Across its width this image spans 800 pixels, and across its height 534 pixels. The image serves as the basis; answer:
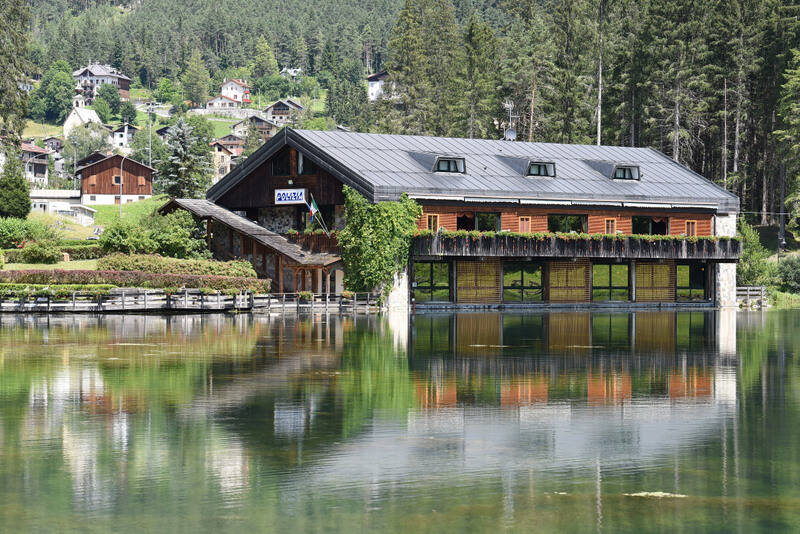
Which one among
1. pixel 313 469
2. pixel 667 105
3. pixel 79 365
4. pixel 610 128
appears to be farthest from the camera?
pixel 610 128

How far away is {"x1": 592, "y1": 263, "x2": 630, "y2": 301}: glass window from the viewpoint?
7725 cm

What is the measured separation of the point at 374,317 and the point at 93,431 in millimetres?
39488

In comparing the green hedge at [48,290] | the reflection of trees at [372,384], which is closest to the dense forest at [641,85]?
the green hedge at [48,290]

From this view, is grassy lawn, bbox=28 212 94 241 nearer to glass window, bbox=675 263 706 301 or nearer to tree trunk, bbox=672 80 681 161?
glass window, bbox=675 263 706 301

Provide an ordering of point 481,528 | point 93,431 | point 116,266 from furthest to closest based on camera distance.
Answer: point 116,266 < point 93,431 < point 481,528

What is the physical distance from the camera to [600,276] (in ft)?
254

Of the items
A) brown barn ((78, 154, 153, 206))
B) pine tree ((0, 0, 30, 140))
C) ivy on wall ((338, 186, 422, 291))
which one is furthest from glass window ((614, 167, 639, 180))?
brown barn ((78, 154, 153, 206))

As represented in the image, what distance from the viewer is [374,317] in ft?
203

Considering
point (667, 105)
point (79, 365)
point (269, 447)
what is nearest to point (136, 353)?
point (79, 365)

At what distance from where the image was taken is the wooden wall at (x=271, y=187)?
236 ft

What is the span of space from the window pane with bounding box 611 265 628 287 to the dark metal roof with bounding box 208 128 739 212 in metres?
4.69

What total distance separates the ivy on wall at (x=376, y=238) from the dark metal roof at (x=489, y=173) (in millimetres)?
862

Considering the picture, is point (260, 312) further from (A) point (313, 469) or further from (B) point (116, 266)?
(A) point (313, 469)

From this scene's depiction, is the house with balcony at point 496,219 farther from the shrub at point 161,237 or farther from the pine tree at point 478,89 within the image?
the pine tree at point 478,89
